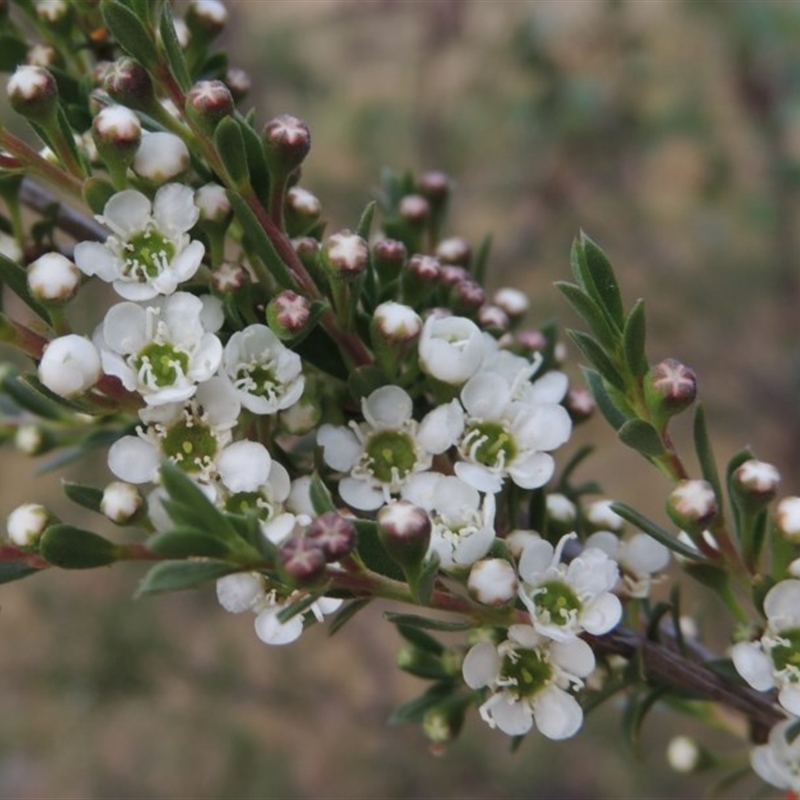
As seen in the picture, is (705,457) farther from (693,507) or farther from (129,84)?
(129,84)

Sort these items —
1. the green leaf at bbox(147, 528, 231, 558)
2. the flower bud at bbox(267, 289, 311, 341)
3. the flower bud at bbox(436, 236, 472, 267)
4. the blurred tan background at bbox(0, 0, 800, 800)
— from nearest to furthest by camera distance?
the green leaf at bbox(147, 528, 231, 558), the flower bud at bbox(267, 289, 311, 341), the flower bud at bbox(436, 236, 472, 267), the blurred tan background at bbox(0, 0, 800, 800)

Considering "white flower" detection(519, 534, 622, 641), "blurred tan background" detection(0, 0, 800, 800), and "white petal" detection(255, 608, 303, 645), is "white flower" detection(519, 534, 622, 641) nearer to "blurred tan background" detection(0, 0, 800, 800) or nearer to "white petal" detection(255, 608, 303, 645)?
"white petal" detection(255, 608, 303, 645)

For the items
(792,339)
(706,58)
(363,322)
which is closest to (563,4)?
(706,58)

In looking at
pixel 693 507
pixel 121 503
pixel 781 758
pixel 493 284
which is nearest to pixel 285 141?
pixel 121 503

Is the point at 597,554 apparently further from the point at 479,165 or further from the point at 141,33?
the point at 479,165

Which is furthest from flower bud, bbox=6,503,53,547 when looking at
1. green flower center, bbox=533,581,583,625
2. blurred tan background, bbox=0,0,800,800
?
blurred tan background, bbox=0,0,800,800

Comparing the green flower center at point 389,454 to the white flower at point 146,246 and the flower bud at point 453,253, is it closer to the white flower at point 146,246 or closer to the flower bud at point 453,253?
the white flower at point 146,246

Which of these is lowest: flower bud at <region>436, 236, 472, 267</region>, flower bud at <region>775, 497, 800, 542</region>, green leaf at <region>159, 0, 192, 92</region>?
→ flower bud at <region>436, 236, 472, 267</region>
